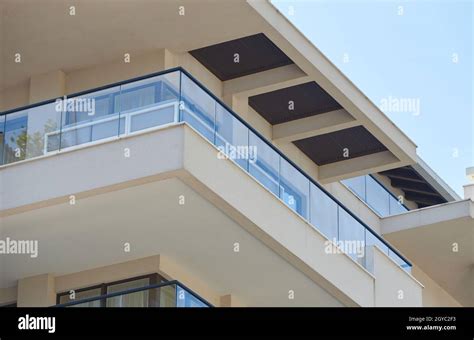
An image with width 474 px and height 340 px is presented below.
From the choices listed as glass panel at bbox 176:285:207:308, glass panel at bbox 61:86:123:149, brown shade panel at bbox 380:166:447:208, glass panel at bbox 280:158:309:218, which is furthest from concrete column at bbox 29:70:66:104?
brown shade panel at bbox 380:166:447:208

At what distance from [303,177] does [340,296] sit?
1.94 metres

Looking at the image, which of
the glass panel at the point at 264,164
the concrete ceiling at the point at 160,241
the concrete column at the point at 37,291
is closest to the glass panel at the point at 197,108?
the concrete ceiling at the point at 160,241

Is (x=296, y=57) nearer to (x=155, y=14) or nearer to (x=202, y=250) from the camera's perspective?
(x=155, y=14)

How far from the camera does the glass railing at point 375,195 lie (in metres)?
29.6

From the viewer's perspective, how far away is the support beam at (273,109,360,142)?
26.3 meters

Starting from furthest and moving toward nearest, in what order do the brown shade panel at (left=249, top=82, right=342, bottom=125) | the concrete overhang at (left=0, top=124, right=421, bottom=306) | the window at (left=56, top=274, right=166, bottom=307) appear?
1. the brown shade panel at (left=249, top=82, right=342, bottom=125)
2. the window at (left=56, top=274, right=166, bottom=307)
3. the concrete overhang at (left=0, top=124, right=421, bottom=306)

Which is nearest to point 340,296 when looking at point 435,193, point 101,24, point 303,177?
point 303,177

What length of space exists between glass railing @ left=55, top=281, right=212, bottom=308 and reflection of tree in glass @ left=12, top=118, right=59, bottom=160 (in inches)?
84.3

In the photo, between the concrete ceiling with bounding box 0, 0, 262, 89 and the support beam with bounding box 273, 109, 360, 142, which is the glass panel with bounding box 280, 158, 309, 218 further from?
the support beam with bounding box 273, 109, 360, 142

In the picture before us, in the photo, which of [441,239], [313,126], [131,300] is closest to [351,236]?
[313,126]

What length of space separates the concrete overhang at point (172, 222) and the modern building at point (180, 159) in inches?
1.0

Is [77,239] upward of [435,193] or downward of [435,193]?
downward

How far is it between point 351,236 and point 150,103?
4987mm
